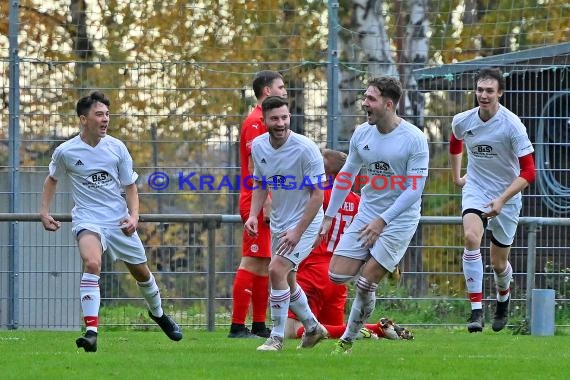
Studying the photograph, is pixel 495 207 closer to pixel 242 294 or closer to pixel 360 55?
pixel 242 294

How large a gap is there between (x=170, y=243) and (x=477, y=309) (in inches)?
143

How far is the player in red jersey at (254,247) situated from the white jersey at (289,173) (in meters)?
1.18

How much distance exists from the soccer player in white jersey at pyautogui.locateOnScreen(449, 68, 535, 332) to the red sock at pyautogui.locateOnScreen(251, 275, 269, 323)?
6.07ft

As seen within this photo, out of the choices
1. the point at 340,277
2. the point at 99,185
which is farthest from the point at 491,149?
the point at 99,185

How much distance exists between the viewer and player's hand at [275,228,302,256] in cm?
1091

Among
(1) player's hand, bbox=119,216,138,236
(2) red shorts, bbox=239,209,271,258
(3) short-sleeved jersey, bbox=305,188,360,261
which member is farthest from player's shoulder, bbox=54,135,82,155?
(3) short-sleeved jersey, bbox=305,188,360,261

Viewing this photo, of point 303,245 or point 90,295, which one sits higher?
point 303,245

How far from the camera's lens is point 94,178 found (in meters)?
11.5

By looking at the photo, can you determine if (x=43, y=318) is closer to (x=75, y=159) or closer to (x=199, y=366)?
(x=75, y=159)

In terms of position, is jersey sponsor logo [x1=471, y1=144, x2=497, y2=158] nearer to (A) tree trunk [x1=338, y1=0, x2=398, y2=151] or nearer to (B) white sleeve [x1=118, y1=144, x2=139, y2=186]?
(A) tree trunk [x1=338, y1=0, x2=398, y2=151]

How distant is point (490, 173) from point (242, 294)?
8.21 feet

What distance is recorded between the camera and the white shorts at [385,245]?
1061cm

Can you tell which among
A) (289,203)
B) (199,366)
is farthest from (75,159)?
(199,366)

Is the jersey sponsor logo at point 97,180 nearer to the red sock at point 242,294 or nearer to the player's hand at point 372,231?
the red sock at point 242,294
